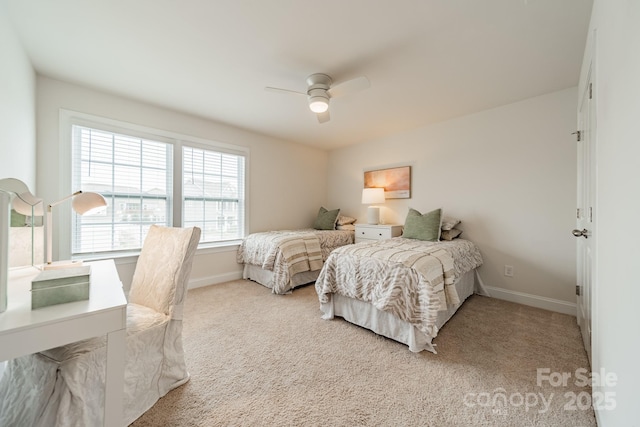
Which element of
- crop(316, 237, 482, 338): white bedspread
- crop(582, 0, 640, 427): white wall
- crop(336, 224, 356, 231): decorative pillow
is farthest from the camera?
crop(336, 224, 356, 231): decorative pillow

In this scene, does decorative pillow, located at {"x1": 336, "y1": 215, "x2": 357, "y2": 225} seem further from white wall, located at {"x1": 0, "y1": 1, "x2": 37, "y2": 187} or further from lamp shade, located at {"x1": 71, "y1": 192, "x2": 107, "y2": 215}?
white wall, located at {"x1": 0, "y1": 1, "x2": 37, "y2": 187}

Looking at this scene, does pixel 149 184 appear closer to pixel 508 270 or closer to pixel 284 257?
pixel 284 257

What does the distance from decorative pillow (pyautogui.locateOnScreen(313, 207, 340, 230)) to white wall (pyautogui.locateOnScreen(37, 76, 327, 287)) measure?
0.36 metres

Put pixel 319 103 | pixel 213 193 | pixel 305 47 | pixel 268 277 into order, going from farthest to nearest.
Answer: pixel 213 193
pixel 268 277
pixel 319 103
pixel 305 47

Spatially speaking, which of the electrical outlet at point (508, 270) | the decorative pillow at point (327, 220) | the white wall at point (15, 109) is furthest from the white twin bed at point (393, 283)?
the white wall at point (15, 109)

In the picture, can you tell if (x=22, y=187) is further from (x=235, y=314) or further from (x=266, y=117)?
(x=266, y=117)

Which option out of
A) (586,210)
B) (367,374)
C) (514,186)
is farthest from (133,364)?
(514,186)

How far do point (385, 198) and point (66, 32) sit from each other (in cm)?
393

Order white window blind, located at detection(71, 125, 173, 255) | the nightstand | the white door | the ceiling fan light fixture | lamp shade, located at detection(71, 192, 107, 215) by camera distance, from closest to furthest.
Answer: lamp shade, located at detection(71, 192, 107, 215) < the white door < the ceiling fan light fixture < white window blind, located at detection(71, 125, 173, 255) < the nightstand

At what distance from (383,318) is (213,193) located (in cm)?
297

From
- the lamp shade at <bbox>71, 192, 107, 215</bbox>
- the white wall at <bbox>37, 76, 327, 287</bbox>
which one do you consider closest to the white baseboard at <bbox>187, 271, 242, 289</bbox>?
the white wall at <bbox>37, 76, 327, 287</bbox>

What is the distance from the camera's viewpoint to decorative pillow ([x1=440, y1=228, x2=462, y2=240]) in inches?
124

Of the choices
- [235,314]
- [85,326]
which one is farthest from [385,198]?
[85,326]

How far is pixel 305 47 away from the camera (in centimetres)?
194
